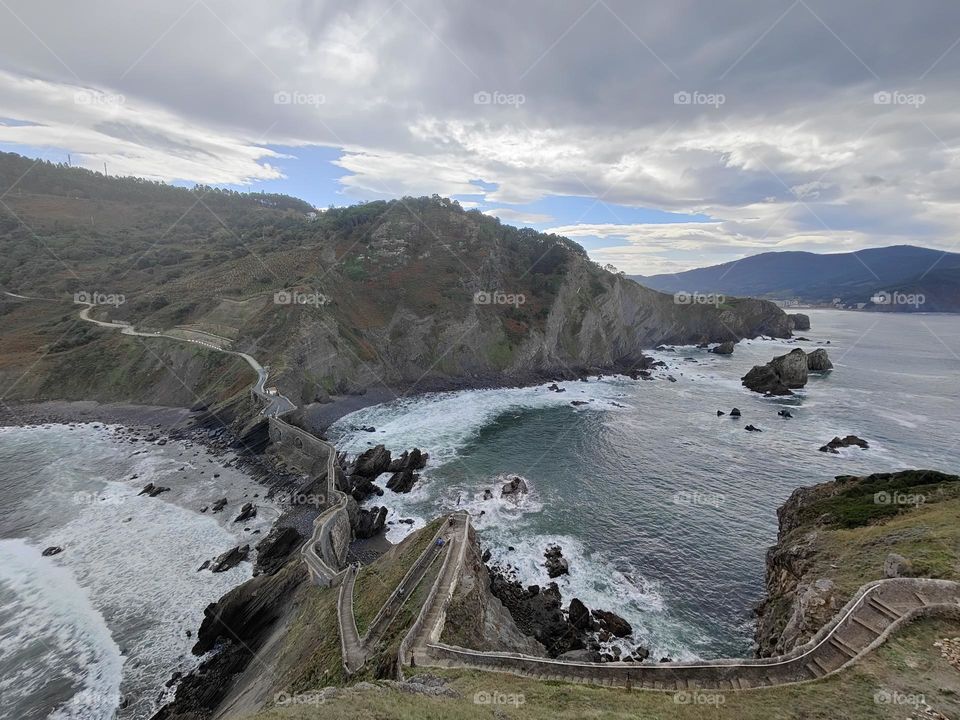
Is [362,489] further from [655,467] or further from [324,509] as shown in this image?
[655,467]

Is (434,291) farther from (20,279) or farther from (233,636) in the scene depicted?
(20,279)

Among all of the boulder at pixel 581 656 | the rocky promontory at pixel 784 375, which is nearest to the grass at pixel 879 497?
the boulder at pixel 581 656

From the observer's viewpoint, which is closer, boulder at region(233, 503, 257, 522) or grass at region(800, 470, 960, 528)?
grass at region(800, 470, 960, 528)

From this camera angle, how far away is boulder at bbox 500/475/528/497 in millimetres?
35688

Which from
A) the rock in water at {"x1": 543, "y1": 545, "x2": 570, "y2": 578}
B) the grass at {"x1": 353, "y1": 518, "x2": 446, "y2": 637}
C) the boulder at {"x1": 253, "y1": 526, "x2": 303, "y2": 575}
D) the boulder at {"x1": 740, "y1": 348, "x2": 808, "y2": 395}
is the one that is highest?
the boulder at {"x1": 740, "y1": 348, "x2": 808, "y2": 395}

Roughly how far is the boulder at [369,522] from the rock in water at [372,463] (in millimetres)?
6299

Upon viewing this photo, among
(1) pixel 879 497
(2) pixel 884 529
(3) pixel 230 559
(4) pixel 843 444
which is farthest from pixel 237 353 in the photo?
(4) pixel 843 444

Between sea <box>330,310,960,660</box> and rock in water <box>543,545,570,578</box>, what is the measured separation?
49 cm

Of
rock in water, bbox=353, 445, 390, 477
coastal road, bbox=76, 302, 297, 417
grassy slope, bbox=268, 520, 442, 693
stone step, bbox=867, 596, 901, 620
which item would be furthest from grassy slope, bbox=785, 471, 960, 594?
coastal road, bbox=76, 302, 297, 417

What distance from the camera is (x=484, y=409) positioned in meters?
57.9

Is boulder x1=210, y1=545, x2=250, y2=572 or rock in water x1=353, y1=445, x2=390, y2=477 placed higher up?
rock in water x1=353, y1=445, x2=390, y2=477

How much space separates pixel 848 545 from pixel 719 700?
13.3 metres

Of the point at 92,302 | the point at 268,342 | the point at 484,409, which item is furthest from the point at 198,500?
the point at 92,302

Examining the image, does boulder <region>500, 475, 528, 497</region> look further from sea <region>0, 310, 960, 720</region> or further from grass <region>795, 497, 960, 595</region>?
grass <region>795, 497, 960, 595</region>
